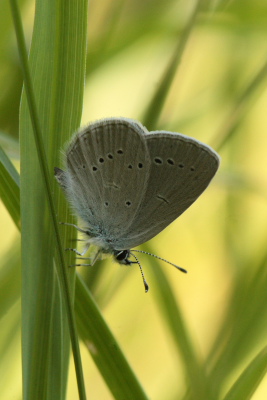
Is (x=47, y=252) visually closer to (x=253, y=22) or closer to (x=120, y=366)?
(x=120, y=366)

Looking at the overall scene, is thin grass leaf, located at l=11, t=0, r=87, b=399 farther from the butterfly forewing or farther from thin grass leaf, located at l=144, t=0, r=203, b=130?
thin grass leaf, located at l=144, t=0, r=203, b=130

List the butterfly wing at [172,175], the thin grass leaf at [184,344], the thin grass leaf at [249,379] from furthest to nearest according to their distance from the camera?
1. the thin grass leaf at [184,344]
2. the butterfly wing at [172,175]
3. the thin grass leaf at [249,379]

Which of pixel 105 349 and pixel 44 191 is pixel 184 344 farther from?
pixel 44 191

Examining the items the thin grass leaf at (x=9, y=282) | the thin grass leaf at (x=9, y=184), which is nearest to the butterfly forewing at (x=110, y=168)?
the thin grass leaf at (x=9, y=184)

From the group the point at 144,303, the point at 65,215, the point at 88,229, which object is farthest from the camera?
the point at 144,303

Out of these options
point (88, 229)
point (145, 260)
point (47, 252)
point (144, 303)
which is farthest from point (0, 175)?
point (144, 303)

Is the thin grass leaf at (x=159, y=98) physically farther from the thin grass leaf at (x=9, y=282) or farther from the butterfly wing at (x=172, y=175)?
the thin grass leaf at (x=9, y=282)

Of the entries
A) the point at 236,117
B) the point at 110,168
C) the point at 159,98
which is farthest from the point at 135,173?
the point at 236,117
